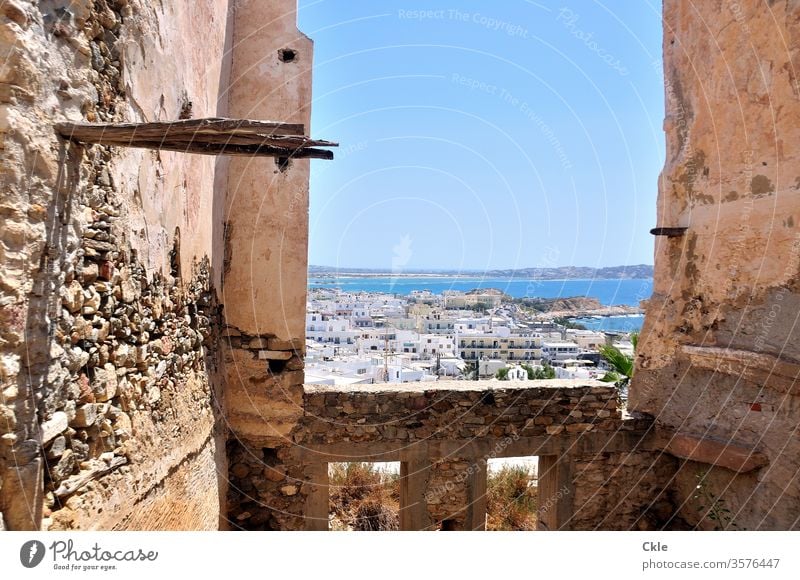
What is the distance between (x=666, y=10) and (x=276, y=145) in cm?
601

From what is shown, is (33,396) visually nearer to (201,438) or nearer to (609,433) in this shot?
(201,438)

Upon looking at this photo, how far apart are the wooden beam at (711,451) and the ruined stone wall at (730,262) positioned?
5 cm

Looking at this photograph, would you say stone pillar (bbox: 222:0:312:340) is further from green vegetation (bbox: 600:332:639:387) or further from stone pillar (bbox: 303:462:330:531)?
green vegetation (bbox: 600:332:639:387)

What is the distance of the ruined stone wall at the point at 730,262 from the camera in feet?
16.5

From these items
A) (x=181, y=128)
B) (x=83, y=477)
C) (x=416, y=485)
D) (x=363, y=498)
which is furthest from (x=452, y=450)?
(x=181, y=128)

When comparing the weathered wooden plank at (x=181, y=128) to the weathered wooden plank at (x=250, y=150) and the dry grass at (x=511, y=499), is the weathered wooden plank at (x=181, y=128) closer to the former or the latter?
the weathered wooden plank at (x=250, y=150)

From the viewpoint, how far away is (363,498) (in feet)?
25.1

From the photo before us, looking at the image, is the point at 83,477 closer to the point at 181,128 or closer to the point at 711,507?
the point at 181,128

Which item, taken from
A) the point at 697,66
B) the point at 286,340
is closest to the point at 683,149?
the point at 697,66

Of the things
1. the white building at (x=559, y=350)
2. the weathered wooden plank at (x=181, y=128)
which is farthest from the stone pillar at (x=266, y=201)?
the white building at (x=559, y=350)

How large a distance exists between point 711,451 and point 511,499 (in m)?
3.07

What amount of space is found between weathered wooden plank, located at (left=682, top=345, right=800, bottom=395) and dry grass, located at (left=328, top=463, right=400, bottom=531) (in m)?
4.10

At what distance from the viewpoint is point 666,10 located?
21.8ft

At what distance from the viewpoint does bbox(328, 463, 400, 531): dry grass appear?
285 inches
